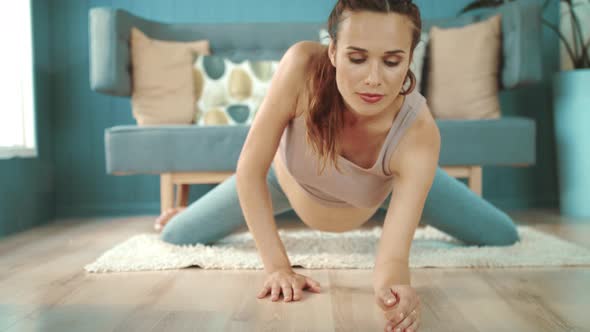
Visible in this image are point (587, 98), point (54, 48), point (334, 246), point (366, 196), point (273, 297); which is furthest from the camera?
point (54, 48)

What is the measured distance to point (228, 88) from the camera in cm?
272

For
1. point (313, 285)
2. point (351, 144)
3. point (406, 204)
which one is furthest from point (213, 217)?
point (406, 204)

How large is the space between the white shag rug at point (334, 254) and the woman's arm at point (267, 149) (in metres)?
0.33

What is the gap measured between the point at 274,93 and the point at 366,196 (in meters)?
0.33

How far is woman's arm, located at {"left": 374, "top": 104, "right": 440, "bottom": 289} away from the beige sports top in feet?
0.10

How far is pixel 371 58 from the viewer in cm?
95

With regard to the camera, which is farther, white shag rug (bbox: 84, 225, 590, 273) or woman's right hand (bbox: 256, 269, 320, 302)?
white shag rug (bbox: 84, 225, 590, 273)

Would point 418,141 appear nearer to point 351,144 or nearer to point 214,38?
point 351,144

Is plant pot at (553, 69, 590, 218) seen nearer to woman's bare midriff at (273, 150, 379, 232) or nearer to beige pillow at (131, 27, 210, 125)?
woman's bare midriff at (273, 150, 379, 232)

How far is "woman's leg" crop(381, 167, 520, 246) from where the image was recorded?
5.52ft

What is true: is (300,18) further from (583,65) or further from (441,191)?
(441,191)

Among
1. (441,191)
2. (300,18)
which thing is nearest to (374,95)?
(441,191)

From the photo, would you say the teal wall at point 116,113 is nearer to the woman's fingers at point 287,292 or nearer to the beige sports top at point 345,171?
the beige sports top at point 345,171

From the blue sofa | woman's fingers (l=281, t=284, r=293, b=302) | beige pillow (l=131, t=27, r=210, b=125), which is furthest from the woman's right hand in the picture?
beige pillow (l=131, t=27, r=210, b=125)
